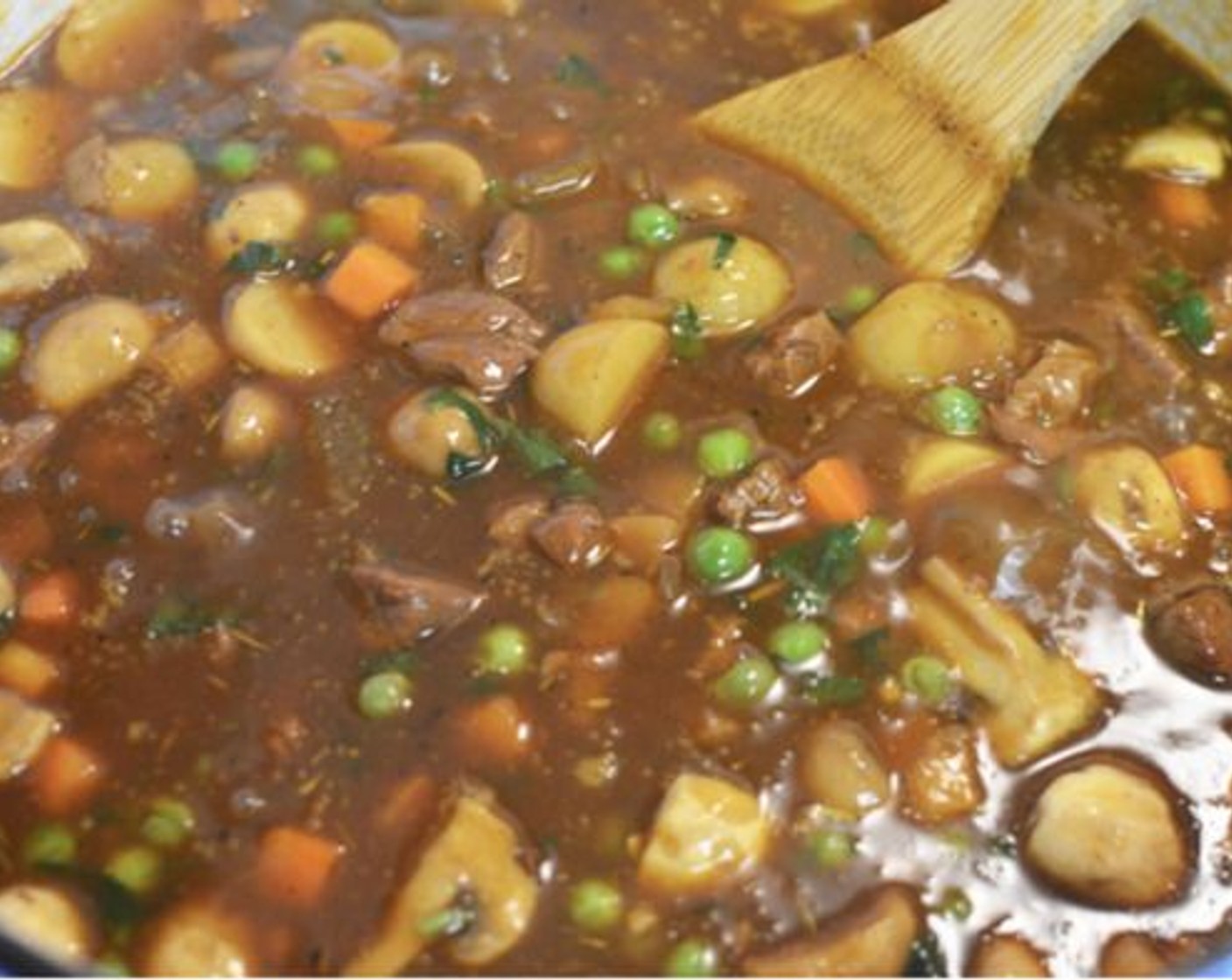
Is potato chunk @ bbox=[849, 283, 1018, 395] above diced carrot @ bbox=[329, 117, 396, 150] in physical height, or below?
below

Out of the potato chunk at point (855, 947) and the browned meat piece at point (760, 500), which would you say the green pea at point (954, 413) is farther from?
the potato chunk at point (855, 947)

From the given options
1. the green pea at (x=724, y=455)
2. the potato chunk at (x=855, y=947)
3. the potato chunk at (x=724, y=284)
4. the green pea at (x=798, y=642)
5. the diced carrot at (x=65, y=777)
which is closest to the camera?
the potato chunk at (x=855, y=947)

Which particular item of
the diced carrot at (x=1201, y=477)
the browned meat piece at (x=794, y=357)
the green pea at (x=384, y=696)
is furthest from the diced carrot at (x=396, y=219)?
the diced carrot at (x=1201, y=477)

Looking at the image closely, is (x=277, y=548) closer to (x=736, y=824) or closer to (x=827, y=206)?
(x=736, y=824)

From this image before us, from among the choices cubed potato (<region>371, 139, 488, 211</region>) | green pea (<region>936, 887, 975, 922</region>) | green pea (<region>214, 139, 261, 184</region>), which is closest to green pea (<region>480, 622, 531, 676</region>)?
green pea (<region>936, 887, 975, 922</region>)

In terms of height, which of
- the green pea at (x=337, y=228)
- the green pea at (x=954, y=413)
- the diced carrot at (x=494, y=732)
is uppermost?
the green pea at (x=337, y=228)

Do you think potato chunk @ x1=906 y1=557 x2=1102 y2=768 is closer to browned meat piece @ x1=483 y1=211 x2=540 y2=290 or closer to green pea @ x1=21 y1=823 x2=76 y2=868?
browned meat piece @ x1=483 y1=211 x2=540 y2=290

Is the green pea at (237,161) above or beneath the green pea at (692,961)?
above

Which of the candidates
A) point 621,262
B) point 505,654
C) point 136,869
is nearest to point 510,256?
point 621,262
